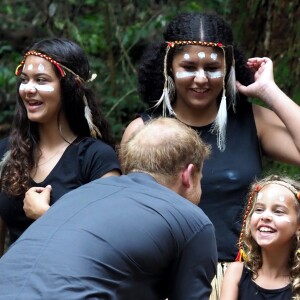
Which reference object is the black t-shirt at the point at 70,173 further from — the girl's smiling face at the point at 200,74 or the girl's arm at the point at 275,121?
the girl's arm at the point at 275,121

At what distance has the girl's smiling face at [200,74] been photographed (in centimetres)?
408

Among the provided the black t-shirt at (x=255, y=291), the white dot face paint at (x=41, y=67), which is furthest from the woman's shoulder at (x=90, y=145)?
the black t-shirt at (x=255, y=291)

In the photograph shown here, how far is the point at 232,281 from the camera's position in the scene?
3.88 m

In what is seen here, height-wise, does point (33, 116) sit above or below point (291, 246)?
above

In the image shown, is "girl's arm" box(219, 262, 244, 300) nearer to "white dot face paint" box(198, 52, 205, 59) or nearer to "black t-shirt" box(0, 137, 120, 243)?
"black t-shirt" box(0, 137, 120, 243)

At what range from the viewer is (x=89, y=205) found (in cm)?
283

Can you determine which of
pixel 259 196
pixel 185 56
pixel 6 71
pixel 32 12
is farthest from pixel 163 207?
pixel 32 12

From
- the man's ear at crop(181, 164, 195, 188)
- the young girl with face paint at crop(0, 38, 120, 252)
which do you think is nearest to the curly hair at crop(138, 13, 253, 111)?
the young girl with face paint at crop(0, 38, 120, 252)

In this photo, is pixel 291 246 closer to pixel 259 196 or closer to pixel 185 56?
pixel 259 196

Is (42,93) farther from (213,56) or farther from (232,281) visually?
(232,281)

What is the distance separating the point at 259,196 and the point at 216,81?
23.0 inches

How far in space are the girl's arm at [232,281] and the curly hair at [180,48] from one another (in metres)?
0.83

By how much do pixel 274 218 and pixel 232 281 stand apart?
34 cm

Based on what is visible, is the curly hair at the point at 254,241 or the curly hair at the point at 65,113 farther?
the curly hair at the point at 65,113
